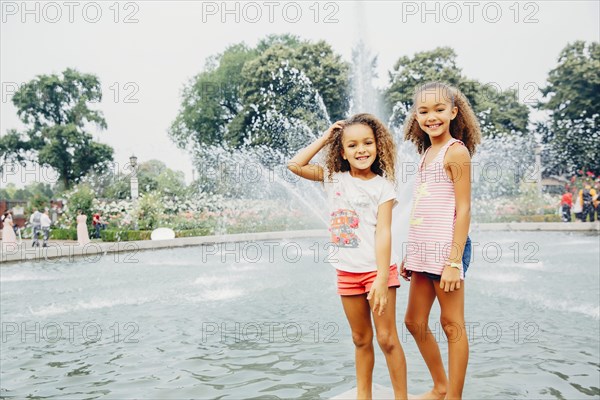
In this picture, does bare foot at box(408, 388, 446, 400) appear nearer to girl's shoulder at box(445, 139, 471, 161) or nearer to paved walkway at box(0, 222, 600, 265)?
girl's shoulder at box(445, 139, 471, 161)

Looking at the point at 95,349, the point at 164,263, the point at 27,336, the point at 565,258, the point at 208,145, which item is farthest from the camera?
the point at 208,145

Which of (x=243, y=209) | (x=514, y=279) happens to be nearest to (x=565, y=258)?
(x=514, y=279)

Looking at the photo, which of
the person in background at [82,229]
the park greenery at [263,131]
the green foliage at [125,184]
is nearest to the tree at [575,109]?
the park greenery at [263,131]

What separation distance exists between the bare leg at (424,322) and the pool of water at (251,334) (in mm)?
1293

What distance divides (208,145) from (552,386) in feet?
130

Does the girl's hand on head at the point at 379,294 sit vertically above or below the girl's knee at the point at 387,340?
above

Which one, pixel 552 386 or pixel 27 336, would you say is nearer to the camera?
pixel 552 386

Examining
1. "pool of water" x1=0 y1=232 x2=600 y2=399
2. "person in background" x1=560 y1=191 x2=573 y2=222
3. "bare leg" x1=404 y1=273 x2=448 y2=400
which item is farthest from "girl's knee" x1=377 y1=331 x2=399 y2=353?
"person in background" x1=560 y1=191 x2=573 y2=222

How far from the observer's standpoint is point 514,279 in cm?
927

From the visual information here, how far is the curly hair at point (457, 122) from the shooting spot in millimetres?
2732

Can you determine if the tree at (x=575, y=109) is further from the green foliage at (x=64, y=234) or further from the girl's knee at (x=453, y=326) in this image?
the girl's knee at (x=453, y=326)

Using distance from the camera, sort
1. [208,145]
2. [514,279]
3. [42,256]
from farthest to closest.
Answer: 1. [208,145]
2. [42,256]
3. [514,279]

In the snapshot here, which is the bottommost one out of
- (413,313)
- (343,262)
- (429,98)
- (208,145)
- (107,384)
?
(107,384)

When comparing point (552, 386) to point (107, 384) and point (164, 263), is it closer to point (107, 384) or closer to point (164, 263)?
point (107, 384)
